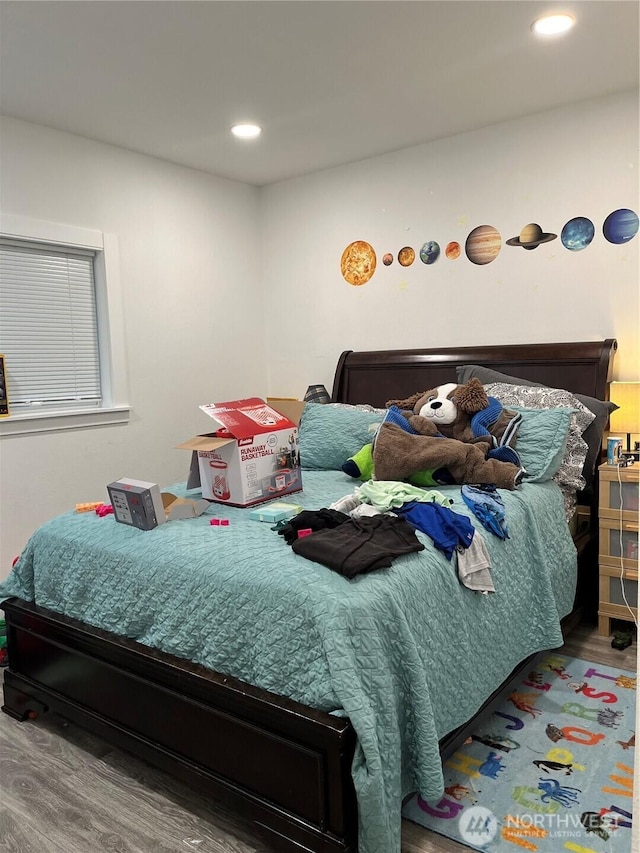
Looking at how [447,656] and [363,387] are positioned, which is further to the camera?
[363,387]

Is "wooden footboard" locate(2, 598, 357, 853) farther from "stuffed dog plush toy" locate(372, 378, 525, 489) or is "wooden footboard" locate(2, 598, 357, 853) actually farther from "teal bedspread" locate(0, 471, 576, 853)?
"stuffed dog plush toy" locate(372, 378, 525, 489)

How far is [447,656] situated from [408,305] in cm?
259

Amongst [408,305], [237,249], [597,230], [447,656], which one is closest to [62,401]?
[237,249]

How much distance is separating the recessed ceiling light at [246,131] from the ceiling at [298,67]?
0.19 ft

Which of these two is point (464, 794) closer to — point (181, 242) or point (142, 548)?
point (142, 548)

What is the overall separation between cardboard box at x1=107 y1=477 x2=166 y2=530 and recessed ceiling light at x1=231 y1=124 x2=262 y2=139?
A: 7.10 feet

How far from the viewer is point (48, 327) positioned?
3477 millimetres

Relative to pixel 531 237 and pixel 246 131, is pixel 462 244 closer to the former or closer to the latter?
pixel 531 237

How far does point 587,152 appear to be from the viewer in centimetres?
325

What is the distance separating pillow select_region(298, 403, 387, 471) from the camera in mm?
3148

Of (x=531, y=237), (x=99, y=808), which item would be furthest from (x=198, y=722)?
(x=531, y=237)

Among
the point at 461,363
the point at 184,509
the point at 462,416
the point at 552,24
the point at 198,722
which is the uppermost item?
the point at 552,24

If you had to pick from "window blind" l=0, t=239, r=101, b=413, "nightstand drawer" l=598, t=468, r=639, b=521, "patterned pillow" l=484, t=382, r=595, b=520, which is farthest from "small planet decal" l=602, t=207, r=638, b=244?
"window blind" l=0, t=239, r=101, b=413

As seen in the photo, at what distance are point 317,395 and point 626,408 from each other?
1.86 metres
